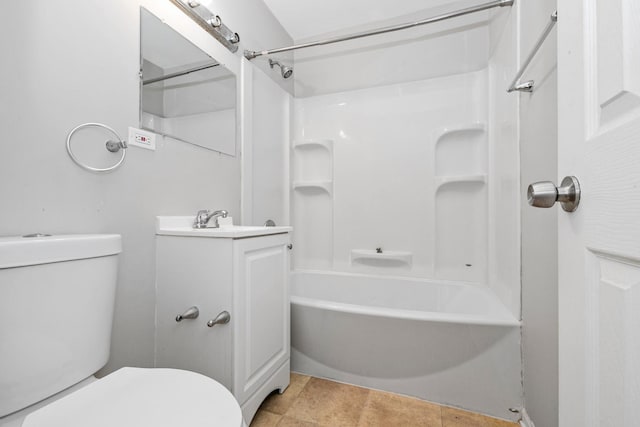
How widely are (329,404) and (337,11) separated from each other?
7.99 ft

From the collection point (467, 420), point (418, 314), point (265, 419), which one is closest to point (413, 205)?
point (418, 314)

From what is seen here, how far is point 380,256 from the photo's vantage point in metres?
2.07

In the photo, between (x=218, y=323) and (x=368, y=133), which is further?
(x=368, y=133)

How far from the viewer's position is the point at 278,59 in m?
2.14

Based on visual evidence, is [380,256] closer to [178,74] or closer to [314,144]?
[314,144]

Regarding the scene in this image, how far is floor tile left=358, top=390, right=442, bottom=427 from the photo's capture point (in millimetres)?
1203

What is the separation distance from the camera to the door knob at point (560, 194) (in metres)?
0.44

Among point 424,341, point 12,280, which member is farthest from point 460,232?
point 12,280

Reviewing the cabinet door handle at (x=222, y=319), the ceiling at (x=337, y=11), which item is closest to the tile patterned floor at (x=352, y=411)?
the cabinet door handle at (x=222, y=319)

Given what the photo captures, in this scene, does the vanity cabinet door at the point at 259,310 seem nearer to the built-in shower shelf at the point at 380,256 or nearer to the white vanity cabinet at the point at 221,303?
the white vanity cabinet at the point at 221,303

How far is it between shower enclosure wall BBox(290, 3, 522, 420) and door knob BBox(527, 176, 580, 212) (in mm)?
963

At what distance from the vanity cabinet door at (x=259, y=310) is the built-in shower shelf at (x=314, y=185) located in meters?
0.97

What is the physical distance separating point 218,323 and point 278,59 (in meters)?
1.95

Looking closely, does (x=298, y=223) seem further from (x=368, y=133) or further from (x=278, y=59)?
(x=278, y=59)
